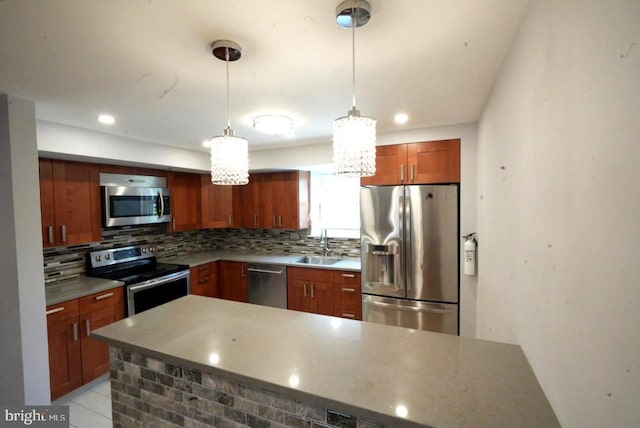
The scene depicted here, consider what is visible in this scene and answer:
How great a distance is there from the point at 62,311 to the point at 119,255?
3.40ft

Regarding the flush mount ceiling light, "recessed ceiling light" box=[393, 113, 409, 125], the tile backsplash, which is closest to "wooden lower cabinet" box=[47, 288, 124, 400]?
the tile backsplash

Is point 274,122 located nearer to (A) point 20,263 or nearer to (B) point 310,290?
(A) point 20,263

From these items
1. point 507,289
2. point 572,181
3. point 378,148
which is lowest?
point 507,289

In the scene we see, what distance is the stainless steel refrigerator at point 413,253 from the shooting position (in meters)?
2.72

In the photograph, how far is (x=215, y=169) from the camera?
141 cm

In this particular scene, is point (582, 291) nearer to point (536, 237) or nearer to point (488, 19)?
point (536, 237)

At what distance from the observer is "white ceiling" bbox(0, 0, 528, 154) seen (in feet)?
3.49

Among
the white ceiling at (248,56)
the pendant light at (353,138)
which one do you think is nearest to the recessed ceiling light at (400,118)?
the white ceiling at (248,56)

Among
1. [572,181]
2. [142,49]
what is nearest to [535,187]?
[572,181]

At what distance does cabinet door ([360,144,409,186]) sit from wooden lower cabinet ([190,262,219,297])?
2.36 m

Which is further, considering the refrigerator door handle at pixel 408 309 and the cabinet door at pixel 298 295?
the cabinet door at pixel 298 295

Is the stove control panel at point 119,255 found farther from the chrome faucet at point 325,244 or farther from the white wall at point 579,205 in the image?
the white wall at point 579,205

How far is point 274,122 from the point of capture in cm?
225

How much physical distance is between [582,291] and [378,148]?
2.49 metres
